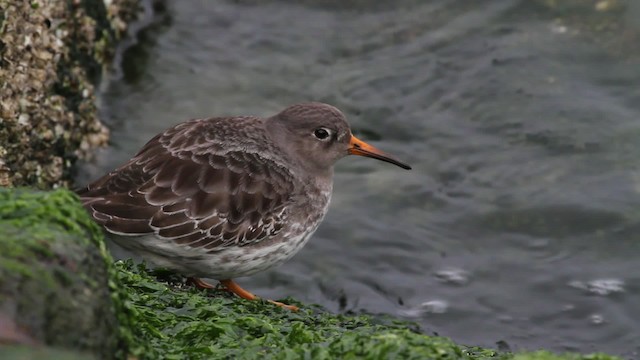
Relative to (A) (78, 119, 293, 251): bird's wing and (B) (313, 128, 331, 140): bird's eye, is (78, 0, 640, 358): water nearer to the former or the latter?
(B) (313, 128, 331, 140): bird's eye

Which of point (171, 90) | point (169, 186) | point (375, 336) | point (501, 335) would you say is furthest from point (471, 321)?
point (171, 90)

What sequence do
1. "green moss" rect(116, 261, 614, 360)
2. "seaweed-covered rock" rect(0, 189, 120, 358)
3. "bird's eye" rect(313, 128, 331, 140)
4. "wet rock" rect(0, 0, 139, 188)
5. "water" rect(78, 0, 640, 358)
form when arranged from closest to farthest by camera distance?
"seaweed-covered rock" rect(0, 189, 120, 358) < "green moss" rect(116, 261, 614, 360) < "wet rock" rect(0, 0, 139, 188) < "bird's eye" rect(313, 128, 331, 140) < "water" rect(78, 0, 640, 358)

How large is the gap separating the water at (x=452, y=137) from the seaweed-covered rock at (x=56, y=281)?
4.20 meters

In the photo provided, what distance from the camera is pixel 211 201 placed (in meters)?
6.29

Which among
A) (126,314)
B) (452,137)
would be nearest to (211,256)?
(126,314)

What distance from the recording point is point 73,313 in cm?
343

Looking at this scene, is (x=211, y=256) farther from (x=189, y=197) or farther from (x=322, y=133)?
(x=322, y=133)

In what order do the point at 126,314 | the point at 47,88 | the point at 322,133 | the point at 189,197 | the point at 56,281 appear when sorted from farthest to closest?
the point at 47,88 → the point at 322,133 → the point at 189,197 → the point at 126,314 → the point at 56,281

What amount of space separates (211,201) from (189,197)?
15 cm

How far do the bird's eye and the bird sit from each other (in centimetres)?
30

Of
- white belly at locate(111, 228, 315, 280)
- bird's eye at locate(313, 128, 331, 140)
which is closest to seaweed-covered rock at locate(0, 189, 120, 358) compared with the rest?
A: white belly at locate(111, 228, 315, 280)

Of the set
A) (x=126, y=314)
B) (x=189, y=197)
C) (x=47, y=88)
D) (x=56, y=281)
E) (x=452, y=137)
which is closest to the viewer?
(x=56, y=281)

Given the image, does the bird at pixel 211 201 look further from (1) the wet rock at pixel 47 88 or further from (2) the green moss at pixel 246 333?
(1) the wet rock at pixel 47 88

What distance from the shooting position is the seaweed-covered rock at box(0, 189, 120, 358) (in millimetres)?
3312
